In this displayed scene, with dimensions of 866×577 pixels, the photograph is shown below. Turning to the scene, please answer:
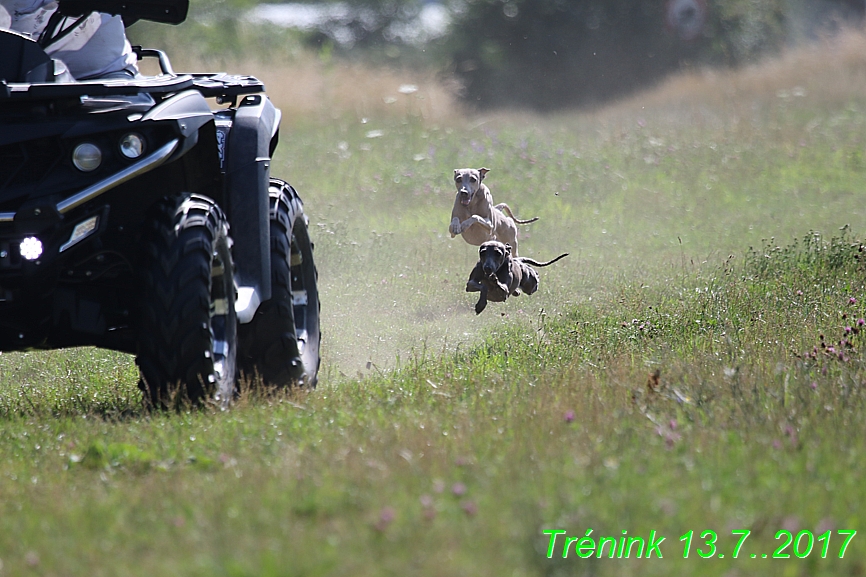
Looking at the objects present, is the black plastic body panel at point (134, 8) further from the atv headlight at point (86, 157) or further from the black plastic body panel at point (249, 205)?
the atv headlight at point (86, 157)

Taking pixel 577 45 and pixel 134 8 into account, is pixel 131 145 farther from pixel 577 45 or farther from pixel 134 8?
pixel 577 45

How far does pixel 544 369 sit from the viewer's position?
6625mm

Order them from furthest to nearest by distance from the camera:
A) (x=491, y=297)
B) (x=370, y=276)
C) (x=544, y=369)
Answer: (x=370, y=276) → (x=491, y=297) → (x=544, y=369)

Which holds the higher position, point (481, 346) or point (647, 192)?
point (481, 346)

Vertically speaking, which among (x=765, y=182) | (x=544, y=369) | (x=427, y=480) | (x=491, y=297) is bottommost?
(x=765, y=182)

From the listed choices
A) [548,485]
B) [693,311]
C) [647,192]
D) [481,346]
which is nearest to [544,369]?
[481,346]

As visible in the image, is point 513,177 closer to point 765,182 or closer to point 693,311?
point 765,182

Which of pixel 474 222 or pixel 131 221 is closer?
pixel 131 221

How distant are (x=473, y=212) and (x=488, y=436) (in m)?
5.70

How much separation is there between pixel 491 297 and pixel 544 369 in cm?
270

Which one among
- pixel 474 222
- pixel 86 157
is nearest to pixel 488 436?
pixel 86 157

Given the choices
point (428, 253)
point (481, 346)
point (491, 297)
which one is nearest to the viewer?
point (481, 346)

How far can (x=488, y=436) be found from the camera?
479cm

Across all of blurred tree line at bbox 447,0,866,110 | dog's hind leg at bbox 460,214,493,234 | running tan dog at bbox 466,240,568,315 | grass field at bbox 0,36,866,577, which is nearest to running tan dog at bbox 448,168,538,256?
dog's hind leg at bbox 460,214,493,234
